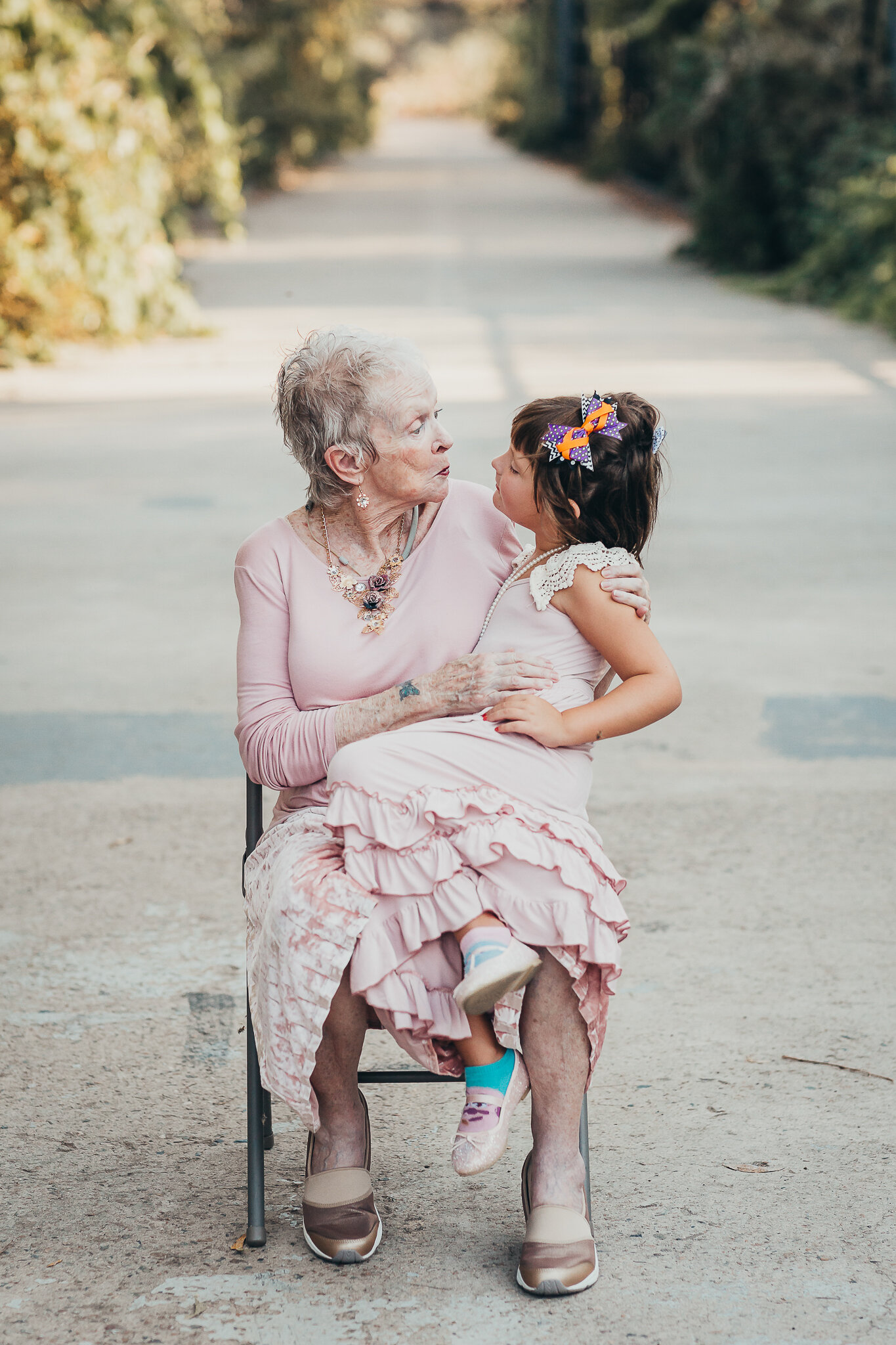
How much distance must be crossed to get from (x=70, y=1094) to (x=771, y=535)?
532cm

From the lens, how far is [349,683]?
2830 millimetres

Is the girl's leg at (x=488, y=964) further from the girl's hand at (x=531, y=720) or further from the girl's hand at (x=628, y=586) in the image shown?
the girl's hand at (x=628, y=586)

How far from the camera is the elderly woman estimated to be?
98.7 inches

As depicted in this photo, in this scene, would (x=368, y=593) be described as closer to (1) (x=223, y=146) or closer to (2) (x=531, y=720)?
(2) (x=531, y=720)

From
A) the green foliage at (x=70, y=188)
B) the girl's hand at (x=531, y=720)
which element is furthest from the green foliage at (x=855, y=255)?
the girl's hand at (x=531, y=720)

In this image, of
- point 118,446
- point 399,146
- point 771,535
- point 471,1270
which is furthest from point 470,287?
point 399,146

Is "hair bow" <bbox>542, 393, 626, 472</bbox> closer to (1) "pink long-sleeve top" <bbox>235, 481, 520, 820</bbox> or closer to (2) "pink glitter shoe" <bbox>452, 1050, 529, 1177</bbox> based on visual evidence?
(1) "pink long-sleeve top" <bbox>235, 481, 520, 820</bbox>

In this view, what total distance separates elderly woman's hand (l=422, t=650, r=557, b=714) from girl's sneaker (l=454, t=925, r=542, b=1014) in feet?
1.38

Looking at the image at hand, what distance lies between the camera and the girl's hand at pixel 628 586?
2695 millimetres

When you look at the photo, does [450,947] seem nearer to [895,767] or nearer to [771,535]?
[895,767]

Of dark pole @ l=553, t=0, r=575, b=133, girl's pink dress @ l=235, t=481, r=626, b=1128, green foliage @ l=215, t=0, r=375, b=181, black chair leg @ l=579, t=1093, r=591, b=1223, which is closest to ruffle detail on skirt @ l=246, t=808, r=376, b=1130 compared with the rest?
girl's pink dress @ l=235, t=481, r=626, b=1128

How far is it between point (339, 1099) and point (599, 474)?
1.11 meters

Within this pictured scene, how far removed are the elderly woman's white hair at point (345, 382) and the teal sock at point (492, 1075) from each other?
1.04m

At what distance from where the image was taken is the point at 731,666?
19.2ft
